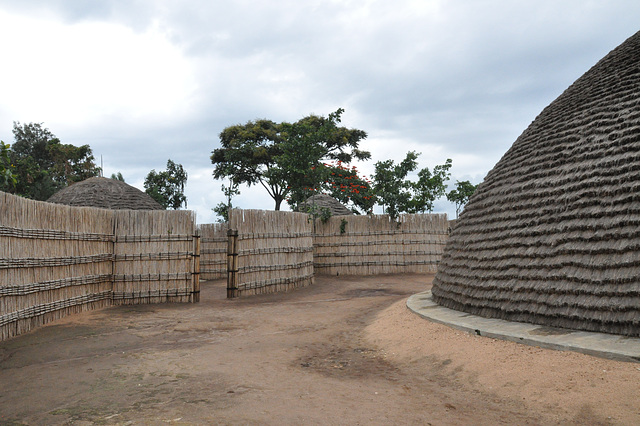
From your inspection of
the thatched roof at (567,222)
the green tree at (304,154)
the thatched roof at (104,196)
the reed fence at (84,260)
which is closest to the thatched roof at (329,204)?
the green tree at (304,154)

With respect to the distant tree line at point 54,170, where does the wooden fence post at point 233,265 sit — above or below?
below

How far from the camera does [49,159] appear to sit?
32.8 meters

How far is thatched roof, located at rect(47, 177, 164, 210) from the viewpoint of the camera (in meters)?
18.7

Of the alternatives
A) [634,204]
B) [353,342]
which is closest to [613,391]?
[634,204]

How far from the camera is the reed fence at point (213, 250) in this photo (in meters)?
16.9

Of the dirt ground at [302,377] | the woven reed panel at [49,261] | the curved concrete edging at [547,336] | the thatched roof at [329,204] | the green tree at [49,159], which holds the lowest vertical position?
the dirt ground at [302,377]

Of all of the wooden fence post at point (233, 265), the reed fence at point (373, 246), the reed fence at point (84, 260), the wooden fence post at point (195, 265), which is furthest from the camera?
the reed fence at point (373, 246)

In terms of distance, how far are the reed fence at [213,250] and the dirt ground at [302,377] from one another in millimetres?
8772

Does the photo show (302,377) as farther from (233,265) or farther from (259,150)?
(259,150)

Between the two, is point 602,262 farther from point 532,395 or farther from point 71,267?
point 71,267

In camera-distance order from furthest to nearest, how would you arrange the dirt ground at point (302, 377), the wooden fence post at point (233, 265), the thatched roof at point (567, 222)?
the wooden fence post at point (233, 265) → the thatched roof at point (567, 222) → the dirt ground at point (302, 377)

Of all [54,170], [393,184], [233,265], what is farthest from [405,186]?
[54,170]

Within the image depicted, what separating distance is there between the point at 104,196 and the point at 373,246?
422 inches

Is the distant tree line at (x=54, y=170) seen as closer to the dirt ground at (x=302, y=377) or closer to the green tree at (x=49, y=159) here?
the green tree at (x=49, y=159)
